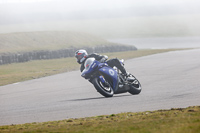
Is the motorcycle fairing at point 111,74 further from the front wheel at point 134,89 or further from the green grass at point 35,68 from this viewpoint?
the green grass at point 35,68

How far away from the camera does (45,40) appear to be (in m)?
45.7

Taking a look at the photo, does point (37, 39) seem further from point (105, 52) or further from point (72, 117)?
point (72, 117)

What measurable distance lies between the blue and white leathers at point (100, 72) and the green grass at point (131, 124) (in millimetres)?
→ 3158


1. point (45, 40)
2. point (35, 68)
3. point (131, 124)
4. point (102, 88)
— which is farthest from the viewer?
point (45, 40)

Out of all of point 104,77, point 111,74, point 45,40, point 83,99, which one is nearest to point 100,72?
point 104,77

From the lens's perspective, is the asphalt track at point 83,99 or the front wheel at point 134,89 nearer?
the asphalt track at point 83,99

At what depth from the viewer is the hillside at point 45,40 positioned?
133 feet

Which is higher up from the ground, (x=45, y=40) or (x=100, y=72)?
(x=45, y=40)

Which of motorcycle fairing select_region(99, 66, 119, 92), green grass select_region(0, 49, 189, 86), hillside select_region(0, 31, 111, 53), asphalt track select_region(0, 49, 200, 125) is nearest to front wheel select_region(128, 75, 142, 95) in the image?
asphalt track select_region(0, 49, 200, 125)

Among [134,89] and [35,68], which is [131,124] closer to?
[134,89]

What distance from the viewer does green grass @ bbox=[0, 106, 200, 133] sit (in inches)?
282

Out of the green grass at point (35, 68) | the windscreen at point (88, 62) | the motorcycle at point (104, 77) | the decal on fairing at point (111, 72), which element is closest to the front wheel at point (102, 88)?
the motorcycle at point (104, 77)

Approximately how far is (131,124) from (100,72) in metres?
4.83

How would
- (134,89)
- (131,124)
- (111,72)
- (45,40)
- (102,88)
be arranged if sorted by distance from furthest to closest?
1. (45,40)
2. (134,89)
3. (111,72)
4. (102,88)
5. (131,124)
